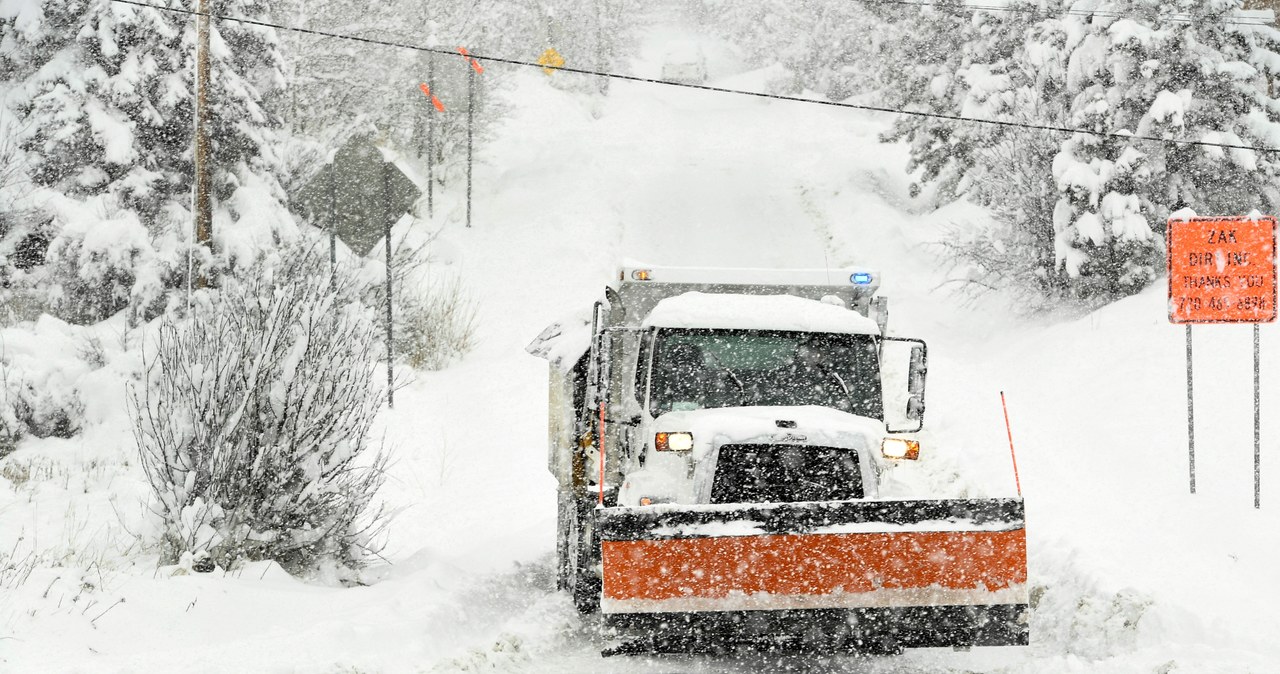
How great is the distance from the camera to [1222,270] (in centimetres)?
1162

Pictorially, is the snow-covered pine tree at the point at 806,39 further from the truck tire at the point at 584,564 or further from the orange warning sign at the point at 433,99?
the truck tire at the point at 584,564

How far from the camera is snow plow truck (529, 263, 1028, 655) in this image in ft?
22.7

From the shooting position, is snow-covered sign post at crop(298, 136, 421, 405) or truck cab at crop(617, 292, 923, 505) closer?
truck cab at crop(617, 292, 923, 505)

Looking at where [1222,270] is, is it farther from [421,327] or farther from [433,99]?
[433,99]

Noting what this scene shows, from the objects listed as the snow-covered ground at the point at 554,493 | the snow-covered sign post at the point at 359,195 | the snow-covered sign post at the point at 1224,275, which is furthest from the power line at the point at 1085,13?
the snow-covered sign post at the point at 359,195

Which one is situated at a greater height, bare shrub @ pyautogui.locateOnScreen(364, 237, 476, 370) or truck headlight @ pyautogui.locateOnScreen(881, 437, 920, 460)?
bare shrub @ pyautogui.locateOnScreen(364, 237, 476, 370)

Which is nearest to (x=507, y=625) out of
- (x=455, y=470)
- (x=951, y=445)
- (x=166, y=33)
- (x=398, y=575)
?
(x=398, y=575)

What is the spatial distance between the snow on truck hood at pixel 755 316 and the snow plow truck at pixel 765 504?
0.01 meters

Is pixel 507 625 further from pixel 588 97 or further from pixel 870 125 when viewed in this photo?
pixel 588 97

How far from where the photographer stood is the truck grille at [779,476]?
24.7 feet

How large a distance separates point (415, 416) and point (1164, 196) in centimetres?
1464

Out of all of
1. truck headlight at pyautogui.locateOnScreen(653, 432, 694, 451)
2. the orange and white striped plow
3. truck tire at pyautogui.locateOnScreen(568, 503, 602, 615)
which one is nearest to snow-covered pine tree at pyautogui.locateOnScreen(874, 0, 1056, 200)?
truck tire at pyautogui.locateOnScreen(568, 503, 602, 615)

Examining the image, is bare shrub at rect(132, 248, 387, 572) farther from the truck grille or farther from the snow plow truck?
the truck grille

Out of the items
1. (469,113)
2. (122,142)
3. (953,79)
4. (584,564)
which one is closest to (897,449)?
(584,564)
